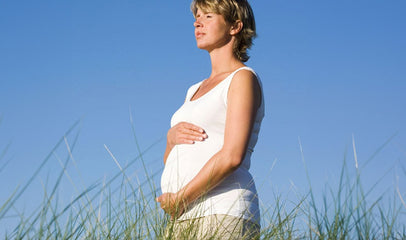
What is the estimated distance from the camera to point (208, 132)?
286cm

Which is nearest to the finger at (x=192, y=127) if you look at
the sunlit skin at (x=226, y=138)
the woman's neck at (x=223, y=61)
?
the sunlit skin at (x=226, y=138)

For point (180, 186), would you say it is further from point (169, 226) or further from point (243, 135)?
point (243, 135)

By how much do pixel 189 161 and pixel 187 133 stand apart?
6.8 inches

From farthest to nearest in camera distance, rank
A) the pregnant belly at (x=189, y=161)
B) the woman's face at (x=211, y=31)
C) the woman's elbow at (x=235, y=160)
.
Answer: the woman's face at (x=211, y=31) < the pregnant belly at (x=189, y=161) < the woman's elbow at (x=235, y=160)

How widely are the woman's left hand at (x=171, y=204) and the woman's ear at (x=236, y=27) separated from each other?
4.03ft

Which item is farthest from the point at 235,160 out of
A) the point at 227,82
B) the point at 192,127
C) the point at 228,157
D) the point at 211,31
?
the point at 211,31

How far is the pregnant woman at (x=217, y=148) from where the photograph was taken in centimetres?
259

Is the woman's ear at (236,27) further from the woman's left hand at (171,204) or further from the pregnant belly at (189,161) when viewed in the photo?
the woman's left hand at (171,204)

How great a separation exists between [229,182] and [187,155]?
0.97 ft

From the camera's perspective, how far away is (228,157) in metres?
2.58

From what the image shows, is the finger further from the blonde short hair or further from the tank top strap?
the blonde short hair

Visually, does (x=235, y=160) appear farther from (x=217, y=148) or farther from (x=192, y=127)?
(x=192, y=127)

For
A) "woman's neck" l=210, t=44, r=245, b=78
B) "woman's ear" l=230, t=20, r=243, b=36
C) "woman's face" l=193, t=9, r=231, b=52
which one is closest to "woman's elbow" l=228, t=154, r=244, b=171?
"woman's neck" l=210, t=44, r=245, b=78

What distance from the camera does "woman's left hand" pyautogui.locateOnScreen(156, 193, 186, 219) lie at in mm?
2609
